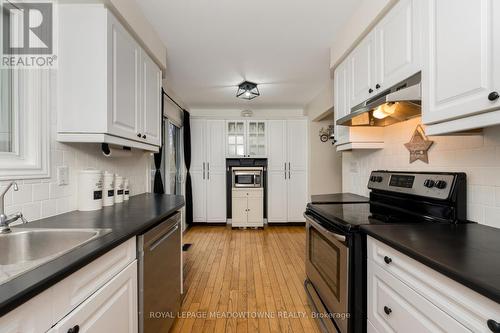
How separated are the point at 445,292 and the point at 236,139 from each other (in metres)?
4.17

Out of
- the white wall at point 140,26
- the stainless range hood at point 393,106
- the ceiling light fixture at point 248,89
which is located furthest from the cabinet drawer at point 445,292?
the ceiling light fixture at point 248,89

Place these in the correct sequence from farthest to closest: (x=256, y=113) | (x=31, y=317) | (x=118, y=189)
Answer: (x=256, y=113) → (x=118, y=189) → (x=31, y=317)

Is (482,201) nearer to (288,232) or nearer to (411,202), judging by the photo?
(411,202)

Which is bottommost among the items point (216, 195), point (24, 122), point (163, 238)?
point (216, 195)

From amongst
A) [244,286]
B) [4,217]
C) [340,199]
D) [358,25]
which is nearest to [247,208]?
[244,286]

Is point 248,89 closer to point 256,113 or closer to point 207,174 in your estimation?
point 256,113

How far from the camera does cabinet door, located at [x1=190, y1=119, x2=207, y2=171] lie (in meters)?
4.66

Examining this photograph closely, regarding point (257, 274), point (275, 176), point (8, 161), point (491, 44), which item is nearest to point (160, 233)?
point (8, 161)

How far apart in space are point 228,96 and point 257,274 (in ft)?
9.21

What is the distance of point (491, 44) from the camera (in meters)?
0.87

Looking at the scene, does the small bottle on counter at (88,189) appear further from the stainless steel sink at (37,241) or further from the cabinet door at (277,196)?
the cabinet door at (277,196)

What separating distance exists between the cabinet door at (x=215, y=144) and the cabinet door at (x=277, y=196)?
102cm

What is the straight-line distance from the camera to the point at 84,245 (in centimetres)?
90

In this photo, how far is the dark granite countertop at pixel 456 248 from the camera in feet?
2.21
